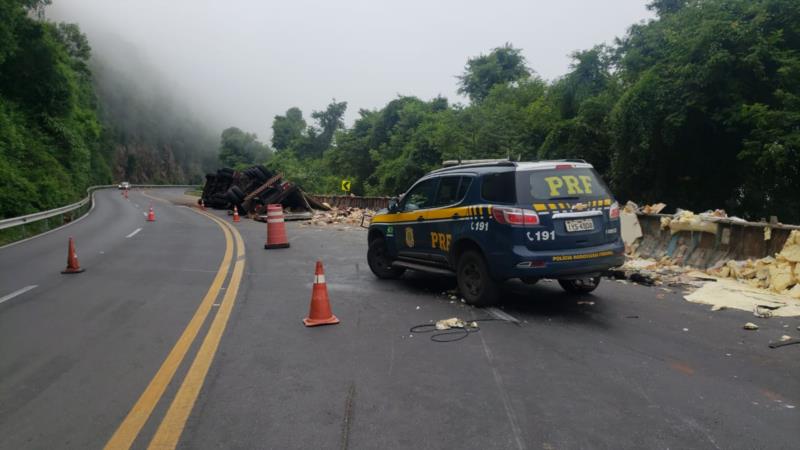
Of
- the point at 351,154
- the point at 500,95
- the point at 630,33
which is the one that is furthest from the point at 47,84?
the point at 630,33

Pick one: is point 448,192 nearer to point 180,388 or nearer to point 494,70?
point 180,388

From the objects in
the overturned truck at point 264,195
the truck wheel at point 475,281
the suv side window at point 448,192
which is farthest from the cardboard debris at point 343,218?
the truck wheel at point 475,281

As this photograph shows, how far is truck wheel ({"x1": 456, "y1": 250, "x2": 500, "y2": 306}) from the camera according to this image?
7.24 m

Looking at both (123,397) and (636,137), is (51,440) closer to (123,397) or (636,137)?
(123,397)

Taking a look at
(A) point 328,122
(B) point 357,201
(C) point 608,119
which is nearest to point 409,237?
(C) point 608,119

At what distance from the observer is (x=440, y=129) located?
3594 centimetres

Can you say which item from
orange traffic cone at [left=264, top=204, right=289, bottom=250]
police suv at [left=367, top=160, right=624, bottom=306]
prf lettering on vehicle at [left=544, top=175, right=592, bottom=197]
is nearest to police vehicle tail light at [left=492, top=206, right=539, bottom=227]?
police suv at [left=367, top=160, right=624, bottom=306]

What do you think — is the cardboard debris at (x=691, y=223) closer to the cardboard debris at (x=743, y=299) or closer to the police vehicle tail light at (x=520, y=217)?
the cardboard debris at (x=743, y=299)

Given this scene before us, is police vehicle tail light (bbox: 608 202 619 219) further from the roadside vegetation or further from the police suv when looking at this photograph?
the roadside vegetation

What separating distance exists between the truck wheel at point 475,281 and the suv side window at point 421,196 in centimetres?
128

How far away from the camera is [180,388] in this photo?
4535mm

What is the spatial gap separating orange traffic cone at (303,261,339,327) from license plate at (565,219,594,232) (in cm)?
299

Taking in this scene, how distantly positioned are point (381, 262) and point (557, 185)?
3.76m

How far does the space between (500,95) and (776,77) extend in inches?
816
